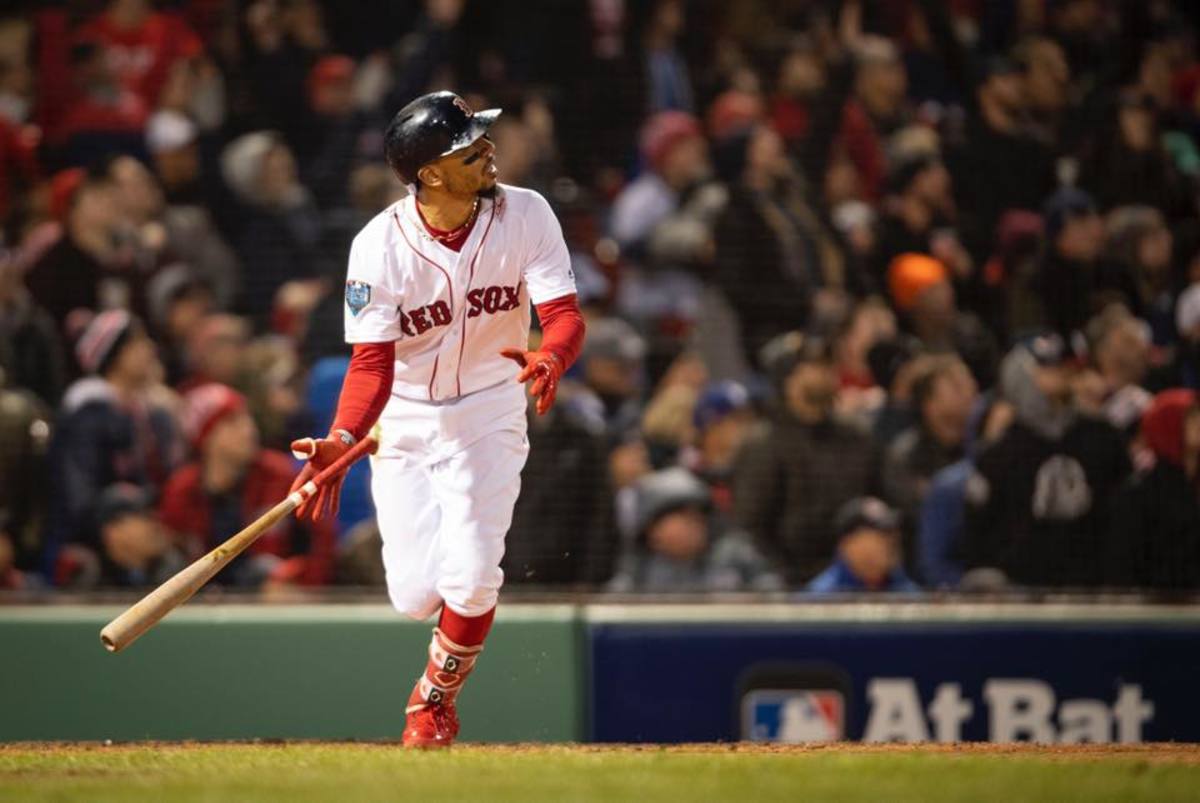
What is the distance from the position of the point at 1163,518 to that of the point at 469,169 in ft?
11.9

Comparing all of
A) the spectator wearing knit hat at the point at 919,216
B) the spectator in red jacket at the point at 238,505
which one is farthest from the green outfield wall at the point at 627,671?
the spectator wearing knit hat at the point at 919,216

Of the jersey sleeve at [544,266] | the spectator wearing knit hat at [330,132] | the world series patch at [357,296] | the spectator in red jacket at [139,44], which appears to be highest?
the spectator in red jacket at [139,44]

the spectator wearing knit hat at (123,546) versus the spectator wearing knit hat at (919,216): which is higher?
the spectator wearing knit hat at (919,216)

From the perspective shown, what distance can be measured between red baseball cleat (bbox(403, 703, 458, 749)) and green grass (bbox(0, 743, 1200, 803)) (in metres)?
0.11

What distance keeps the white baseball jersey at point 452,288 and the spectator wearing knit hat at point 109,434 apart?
2657 mm

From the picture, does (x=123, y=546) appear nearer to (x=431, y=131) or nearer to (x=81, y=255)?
(x=81, y=255)

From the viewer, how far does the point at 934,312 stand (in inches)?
356

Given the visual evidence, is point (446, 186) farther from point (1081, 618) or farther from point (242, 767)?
point (1081, 618)

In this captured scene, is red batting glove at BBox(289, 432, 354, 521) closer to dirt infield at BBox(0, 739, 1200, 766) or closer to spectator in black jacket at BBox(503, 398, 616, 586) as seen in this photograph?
dirt infield at BBox(0, 739, 1200, 766)

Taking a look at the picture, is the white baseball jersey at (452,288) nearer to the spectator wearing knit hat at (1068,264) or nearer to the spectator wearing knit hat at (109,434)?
the spectator wearing knit hat at (109,434)

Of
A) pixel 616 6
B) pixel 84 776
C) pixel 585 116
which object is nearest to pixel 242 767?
pixel 84 776

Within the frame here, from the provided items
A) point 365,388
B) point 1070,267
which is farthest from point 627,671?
point 1070,267

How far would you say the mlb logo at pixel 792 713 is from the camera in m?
7.20

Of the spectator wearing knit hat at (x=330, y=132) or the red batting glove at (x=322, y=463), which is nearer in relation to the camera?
the red batting glove at (x=322, y=463)
